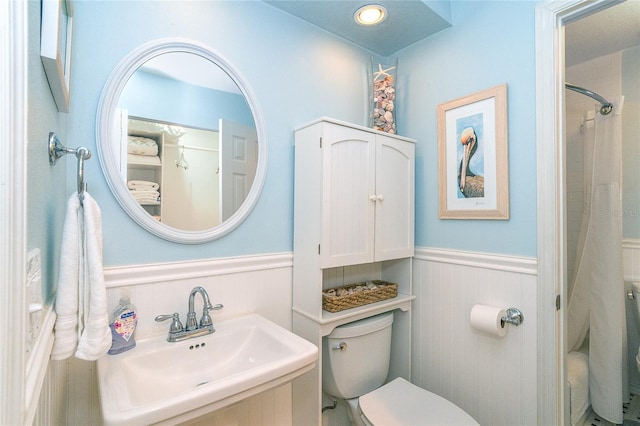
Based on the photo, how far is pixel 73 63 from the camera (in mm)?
1021

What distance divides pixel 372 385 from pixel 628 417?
1.77m

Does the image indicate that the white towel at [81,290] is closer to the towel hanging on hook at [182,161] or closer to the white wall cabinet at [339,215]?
the towel hanging on hook at [182,161]

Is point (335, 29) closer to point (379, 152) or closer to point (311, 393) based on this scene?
point (379, 152)

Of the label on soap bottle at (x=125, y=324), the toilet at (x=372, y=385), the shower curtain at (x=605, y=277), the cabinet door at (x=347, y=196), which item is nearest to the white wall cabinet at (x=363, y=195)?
the cabinet door at (x=347, y=196)

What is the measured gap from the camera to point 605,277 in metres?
1.93

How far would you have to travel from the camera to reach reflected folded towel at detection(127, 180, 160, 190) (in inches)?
44.0

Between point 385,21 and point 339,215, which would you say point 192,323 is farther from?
point 385,21

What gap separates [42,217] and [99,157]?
450 millimetres

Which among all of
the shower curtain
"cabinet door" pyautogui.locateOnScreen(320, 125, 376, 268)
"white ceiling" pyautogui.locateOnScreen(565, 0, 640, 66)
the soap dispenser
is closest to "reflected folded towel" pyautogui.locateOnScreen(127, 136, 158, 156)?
the soap dispenser

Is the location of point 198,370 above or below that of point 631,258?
below

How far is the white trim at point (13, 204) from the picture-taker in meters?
0.39

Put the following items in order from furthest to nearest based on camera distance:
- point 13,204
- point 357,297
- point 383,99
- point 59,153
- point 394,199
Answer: point 383,99 → point 394,199 → point 357,297 → point 59,153 → point 13,204

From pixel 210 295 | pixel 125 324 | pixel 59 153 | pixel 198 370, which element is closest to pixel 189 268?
pixel 210 295

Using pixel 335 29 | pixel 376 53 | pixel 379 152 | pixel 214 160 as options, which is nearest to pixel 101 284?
pixel 214 160
